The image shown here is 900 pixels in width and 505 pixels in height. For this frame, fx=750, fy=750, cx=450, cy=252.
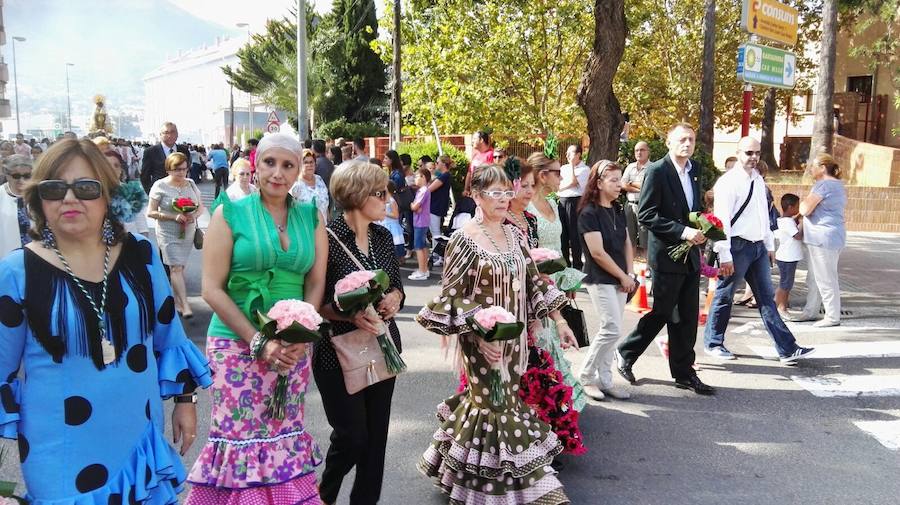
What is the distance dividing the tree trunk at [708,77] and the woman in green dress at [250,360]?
1489 cm

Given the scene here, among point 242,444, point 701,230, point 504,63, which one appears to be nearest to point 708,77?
point 504,63

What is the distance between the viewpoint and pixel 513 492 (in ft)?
12.7

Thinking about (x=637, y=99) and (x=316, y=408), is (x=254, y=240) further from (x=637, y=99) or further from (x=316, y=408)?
(x=637, y=99)

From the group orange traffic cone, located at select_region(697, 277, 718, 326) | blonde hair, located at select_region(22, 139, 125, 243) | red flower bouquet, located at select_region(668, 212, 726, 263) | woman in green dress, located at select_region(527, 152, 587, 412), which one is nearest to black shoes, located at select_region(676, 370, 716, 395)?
red flower bouquet, located at select_region(668, 212, 726, 263)

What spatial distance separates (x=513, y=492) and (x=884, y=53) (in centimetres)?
2618

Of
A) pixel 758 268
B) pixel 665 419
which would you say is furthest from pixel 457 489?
pixel 758 268

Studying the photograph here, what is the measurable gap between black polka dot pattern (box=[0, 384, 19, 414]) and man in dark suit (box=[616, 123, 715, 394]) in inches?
187

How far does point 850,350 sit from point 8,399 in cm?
752

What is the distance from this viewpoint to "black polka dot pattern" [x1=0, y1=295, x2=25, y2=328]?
2.40 meters

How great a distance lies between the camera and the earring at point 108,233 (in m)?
2.62

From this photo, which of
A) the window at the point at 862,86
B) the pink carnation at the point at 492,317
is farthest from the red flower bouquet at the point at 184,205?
the window at the point at 862,86

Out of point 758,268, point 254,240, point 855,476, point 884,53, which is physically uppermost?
point 884,53

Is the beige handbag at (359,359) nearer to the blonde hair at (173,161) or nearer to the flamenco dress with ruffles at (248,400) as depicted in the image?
the flamenco dress with ruffles at (248,400)

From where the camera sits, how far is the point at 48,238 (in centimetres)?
251
